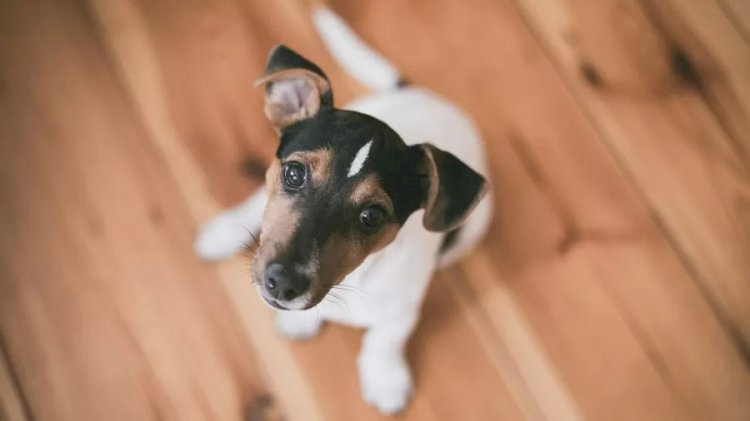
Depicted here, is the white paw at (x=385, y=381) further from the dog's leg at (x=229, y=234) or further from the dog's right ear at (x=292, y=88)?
the dog's right ear at (x=292, y=88)

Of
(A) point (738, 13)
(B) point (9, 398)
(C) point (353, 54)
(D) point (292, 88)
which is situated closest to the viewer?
(D) point (292, 88)

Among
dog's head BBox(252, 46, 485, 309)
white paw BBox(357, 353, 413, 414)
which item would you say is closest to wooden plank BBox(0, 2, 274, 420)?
white paw BBox(357, 353, 413, 414)

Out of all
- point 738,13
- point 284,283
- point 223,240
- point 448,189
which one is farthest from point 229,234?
point 738,13

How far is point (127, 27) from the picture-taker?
2447 mm

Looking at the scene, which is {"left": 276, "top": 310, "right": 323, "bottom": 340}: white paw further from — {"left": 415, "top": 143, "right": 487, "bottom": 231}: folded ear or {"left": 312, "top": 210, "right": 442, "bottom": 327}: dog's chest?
{"left": 415, "top": 143, "right": 487, "bottom": 231}: folded ear

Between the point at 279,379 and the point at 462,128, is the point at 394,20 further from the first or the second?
the point at 279,379

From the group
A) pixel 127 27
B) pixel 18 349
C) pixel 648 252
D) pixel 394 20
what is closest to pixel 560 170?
pixel 648 252

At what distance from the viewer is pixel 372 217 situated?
159 cm

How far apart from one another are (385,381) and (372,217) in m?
0.74

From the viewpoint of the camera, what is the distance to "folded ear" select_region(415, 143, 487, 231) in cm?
158

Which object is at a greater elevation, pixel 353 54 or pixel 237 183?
pixel 353 54

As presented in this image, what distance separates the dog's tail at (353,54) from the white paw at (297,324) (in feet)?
2.61

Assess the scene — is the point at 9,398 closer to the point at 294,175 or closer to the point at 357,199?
the point at 294,175

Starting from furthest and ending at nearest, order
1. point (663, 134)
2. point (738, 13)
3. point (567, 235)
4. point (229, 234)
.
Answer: point (738, 13)
point (663, 134)
point (567, 235)
point (229, 234)
